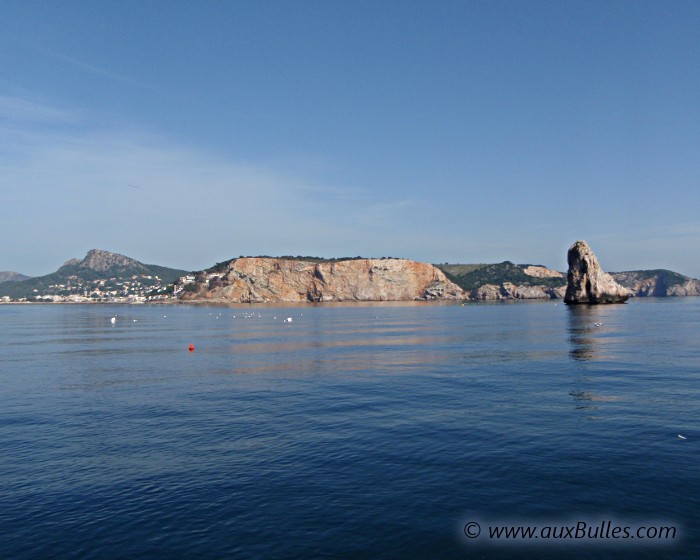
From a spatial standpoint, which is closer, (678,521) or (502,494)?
(678,521)

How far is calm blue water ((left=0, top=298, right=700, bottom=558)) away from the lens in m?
19.2

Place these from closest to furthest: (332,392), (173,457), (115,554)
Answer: (115,554)
(173,457)
(332,392)

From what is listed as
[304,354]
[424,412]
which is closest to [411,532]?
[424,412]

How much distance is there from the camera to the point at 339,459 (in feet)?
89.5

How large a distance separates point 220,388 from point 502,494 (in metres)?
32.3

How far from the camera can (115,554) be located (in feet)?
59.4

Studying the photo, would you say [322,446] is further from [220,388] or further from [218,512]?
[220,388]

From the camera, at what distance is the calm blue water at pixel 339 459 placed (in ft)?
63.0

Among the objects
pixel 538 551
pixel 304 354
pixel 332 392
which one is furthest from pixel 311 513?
pixel 304 354

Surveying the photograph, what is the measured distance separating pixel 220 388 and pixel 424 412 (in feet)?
68.7

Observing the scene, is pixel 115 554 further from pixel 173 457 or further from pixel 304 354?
pixel 304 354

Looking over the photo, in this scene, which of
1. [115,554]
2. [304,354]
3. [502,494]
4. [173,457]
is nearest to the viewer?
[115,554]

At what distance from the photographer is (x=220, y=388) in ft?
160

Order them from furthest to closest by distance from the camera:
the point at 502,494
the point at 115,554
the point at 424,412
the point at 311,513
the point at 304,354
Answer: the point at 304,354 → the point at 424,412 → the point at 502,494 → the point at 311,513 → the point at 115,554
